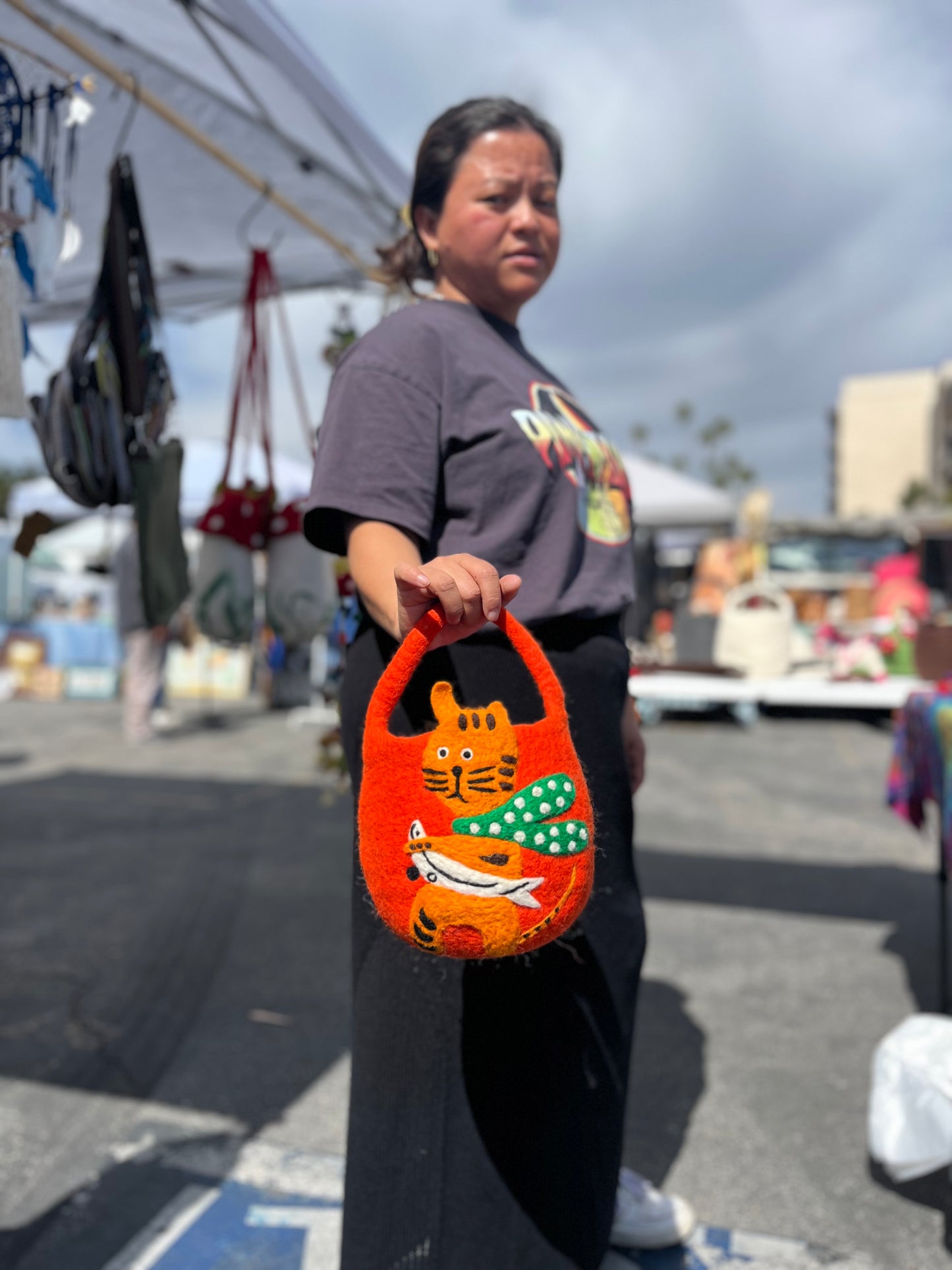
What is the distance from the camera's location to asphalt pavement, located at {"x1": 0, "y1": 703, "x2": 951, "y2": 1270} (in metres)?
1.75

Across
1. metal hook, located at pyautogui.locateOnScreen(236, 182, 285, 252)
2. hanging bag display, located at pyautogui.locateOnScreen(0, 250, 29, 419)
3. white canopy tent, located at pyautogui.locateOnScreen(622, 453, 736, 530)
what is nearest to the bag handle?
hanging bag display, located at pyautogui.locateOnScreen(0, 250, 29, 419)

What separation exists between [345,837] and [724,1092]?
2735mm

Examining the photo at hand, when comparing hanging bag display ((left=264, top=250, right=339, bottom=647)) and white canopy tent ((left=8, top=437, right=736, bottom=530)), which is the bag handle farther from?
white canopy tent ((left=8, top=437, right=736, bottom=530))

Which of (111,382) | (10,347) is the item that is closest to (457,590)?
(10,347)

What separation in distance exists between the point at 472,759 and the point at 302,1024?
6.48ft

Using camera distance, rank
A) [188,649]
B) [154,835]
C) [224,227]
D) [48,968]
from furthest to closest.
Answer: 1. [188,649]
2. [154,835]
3. [224,227]
4. [48,968]

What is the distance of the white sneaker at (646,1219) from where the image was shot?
1.65m

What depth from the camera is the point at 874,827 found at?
15.6ft

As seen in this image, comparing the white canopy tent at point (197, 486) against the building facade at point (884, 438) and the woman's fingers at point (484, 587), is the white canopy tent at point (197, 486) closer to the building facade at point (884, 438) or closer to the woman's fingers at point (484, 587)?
the woman's fingers at point (484, 587)

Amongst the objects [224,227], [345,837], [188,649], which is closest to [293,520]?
[224,227]

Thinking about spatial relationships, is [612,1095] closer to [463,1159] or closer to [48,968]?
[463,1159]

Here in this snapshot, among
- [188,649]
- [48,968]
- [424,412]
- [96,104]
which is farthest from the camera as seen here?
[188,649]

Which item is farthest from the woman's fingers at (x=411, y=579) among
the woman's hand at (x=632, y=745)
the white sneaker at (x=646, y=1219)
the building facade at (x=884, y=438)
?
the building facade at (x=884, y=438)

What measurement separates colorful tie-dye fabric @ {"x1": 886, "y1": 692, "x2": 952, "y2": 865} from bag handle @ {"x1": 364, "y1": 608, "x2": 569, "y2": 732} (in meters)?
1.68
